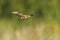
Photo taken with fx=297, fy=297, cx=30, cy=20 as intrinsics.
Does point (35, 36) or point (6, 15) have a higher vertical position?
point (6, 15)

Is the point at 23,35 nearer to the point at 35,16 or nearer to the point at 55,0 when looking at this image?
the point at 35,16

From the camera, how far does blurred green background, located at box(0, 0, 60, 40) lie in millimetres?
1802

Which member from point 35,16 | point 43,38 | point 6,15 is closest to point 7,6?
point 6,15

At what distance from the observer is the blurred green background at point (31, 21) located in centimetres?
180

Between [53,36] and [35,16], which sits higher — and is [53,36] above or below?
below

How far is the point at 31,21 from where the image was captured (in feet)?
5.98

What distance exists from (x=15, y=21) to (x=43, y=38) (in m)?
0.20

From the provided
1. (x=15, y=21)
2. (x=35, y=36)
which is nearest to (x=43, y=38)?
(x=35, y=36)

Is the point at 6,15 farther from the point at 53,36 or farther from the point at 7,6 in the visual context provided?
the point at 53,36

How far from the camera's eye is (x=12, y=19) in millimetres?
1808

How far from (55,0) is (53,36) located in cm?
22

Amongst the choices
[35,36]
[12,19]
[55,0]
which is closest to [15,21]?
[12,19]

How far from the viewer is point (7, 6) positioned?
1800mm

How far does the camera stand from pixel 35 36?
1819 millimetres
